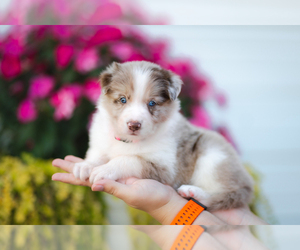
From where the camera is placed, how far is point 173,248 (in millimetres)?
1477

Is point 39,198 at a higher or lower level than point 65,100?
lower

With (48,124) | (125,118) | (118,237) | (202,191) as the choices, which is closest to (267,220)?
(202,191)

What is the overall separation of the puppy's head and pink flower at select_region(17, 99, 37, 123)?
753 millimetres

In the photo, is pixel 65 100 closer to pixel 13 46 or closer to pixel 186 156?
pixel 13 46

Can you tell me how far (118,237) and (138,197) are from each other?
2.18ft

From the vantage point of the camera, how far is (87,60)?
195 centimetres

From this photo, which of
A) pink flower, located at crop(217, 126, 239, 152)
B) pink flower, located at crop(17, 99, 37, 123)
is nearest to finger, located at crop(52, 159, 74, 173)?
pink flower, located at crop(17, 99, 37, 123)

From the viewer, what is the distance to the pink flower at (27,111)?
2.00m

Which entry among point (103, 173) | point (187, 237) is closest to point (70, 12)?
point (103, 173)

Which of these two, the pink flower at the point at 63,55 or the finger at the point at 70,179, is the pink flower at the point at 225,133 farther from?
the pink flower at the point at 63,55

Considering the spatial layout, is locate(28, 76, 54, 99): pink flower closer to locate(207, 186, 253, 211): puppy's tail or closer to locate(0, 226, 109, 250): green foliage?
locate(0, 226, 109, 250): green foliage

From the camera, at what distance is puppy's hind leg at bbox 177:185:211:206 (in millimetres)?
1524

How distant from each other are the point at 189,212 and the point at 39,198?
110 centimetres

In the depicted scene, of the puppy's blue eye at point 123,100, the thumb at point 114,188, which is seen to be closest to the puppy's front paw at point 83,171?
the thumb at point 114,188
